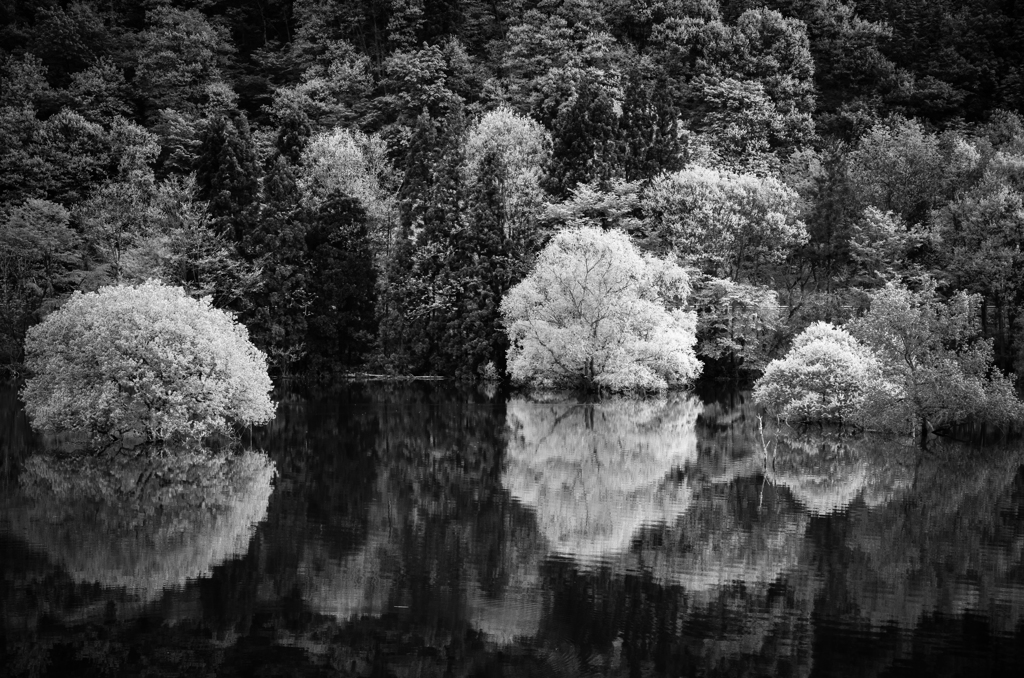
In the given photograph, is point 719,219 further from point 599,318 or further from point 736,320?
point 599,318

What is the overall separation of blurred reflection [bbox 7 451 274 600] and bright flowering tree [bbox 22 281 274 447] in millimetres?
1520

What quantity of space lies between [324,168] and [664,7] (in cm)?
2353

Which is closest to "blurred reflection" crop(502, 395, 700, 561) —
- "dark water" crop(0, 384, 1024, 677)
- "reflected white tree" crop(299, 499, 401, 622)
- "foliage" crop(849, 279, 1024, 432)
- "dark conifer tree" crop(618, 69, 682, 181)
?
"dark water" crop(0, 384, 1024, 677)

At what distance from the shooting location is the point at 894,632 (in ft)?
43.8

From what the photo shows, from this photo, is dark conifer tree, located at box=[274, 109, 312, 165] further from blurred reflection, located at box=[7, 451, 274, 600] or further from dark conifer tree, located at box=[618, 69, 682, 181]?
blurred reflection, located at box=[7, 451, 274, 600]

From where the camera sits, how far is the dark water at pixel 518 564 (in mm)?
12383

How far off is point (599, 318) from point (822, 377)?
12.0 metres

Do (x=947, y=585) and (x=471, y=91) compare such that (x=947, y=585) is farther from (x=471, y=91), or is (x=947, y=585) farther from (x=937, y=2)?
(x=937, y=2)

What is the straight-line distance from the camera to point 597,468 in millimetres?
25359

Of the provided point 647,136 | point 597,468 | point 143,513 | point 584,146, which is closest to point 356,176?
point 584,146

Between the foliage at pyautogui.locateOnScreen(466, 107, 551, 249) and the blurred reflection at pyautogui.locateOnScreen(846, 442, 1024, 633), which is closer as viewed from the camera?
the blurred reflection at pyautogui.locateOnScreen(846, 442, 1024, 633)

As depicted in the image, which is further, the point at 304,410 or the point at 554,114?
the point at 554,114

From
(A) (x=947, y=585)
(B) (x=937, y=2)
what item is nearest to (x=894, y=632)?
(A) (x=947, y=585)

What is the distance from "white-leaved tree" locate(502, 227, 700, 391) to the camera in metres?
43.4
